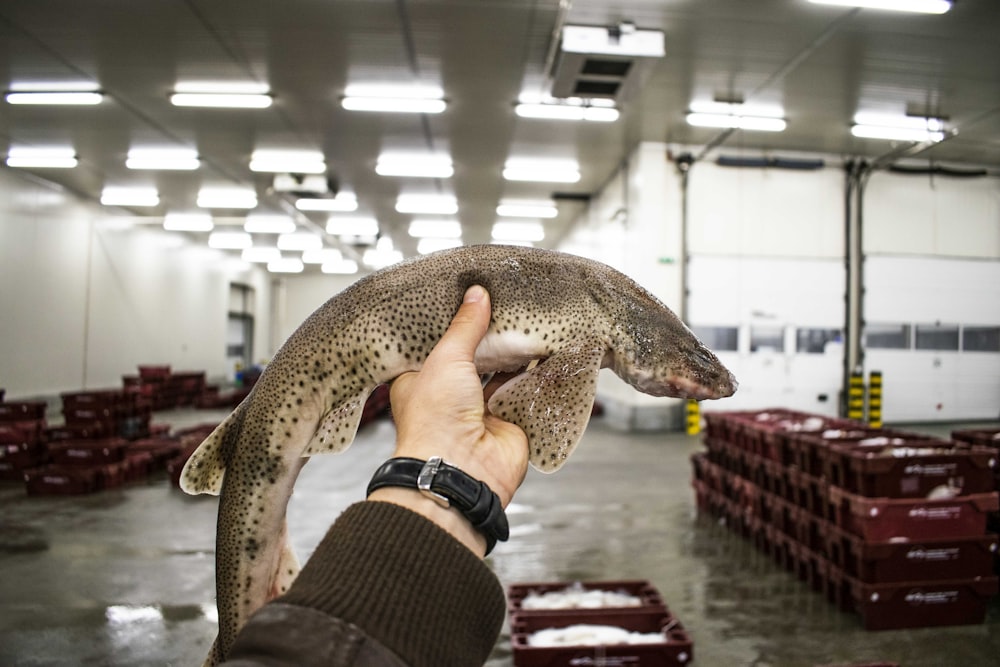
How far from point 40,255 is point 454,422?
682 inches

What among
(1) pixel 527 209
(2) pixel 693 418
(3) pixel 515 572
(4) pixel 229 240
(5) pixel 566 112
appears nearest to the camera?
(3) pixel 515 572

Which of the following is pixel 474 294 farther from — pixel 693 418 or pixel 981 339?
pixel 981 339

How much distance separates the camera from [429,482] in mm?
1106

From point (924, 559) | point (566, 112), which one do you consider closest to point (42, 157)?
point (566, 112)

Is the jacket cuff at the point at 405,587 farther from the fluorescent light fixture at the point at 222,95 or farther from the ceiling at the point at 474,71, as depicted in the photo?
the fluorescent light fixture at the point at 222,95

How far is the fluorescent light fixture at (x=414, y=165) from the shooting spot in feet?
45.6

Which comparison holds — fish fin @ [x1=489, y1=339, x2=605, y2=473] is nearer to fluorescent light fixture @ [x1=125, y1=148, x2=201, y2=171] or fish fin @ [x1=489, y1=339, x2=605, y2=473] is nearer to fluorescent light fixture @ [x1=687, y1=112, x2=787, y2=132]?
fluorescent light fixture @ [x1=687, y1=112, x2=787, y2=132]

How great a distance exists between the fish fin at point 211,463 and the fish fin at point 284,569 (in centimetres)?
21

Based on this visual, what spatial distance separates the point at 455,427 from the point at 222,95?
10.9 m

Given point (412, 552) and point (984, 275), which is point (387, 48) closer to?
point (412, 552)

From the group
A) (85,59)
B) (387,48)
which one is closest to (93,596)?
(387,48)

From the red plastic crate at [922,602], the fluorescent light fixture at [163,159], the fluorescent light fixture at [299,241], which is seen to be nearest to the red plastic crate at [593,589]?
the red plastic crate at [922,602]

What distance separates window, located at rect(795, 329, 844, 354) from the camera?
521 inches

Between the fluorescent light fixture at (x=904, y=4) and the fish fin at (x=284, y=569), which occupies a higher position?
the fluorescent light fixture at (x=904, y=4)
